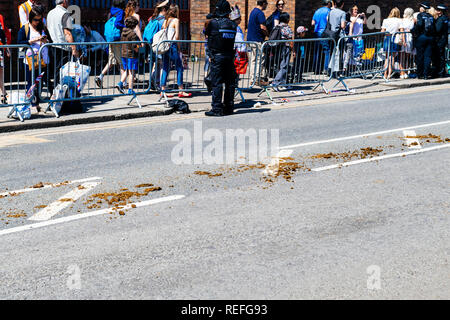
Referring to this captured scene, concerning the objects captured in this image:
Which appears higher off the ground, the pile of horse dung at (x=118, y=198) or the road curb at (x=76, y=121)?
the road curb at (x=76, y=121)

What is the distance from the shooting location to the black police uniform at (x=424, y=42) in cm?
1803

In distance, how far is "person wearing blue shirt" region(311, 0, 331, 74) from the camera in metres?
16.2

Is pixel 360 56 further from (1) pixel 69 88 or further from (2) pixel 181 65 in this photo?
(1) pixel 69 88

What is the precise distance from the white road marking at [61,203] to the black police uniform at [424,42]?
1264cm

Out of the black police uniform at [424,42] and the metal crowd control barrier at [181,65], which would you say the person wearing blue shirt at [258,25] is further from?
the black police uniform at [424,42]

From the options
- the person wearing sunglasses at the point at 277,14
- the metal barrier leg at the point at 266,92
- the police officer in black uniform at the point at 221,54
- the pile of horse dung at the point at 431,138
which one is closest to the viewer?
the pile of horse dung at the point at 431,138

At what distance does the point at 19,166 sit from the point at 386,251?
16.4ft

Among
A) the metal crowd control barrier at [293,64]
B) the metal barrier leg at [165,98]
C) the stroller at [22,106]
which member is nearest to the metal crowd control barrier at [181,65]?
the metal barrier leg at [165,98]

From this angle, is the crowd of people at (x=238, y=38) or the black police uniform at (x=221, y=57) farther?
the black police uniform at (x=221, y=57)

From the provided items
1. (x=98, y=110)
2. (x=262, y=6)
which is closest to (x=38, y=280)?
(x=98, y=110)

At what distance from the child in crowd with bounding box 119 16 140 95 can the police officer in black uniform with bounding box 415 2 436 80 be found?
7.82m

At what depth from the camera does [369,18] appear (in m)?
22.4

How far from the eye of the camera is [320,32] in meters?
18.2
